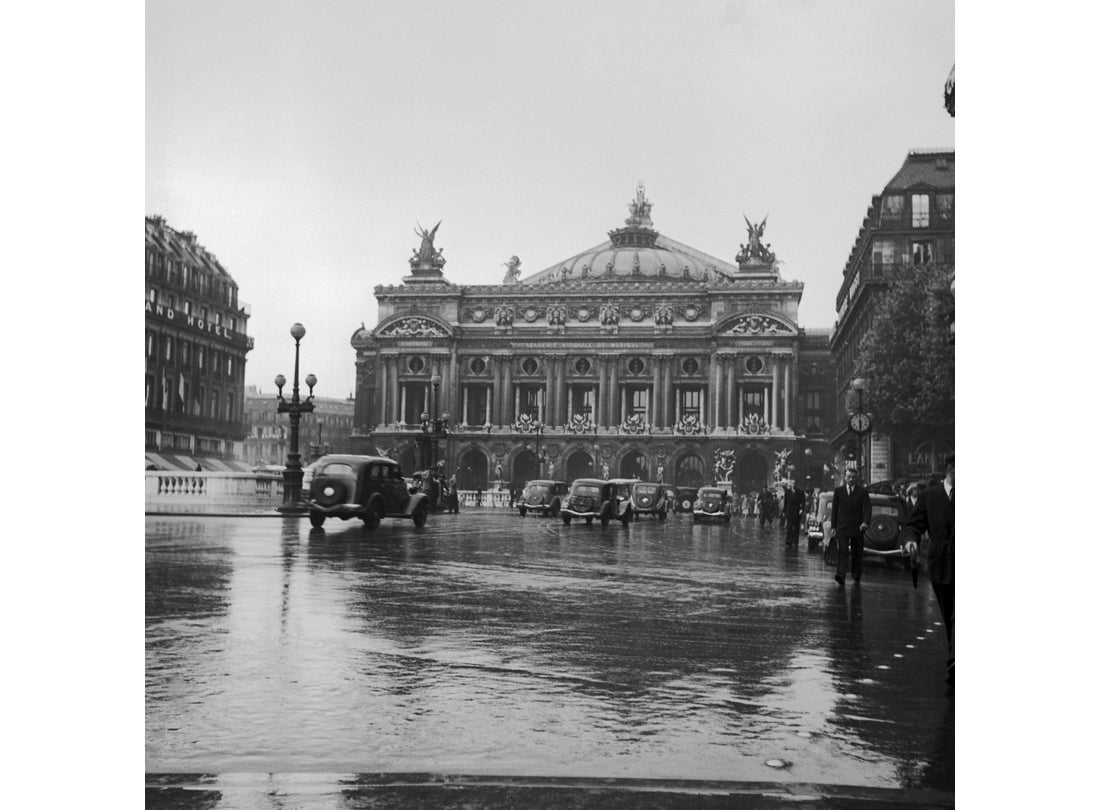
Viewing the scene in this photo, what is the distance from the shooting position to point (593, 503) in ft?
78.0

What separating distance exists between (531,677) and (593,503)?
1819 centimetres

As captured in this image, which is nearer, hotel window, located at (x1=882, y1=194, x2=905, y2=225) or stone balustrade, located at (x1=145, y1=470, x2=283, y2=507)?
hotel window, located at (x1=882, y1=194, x2=905, y2=225)

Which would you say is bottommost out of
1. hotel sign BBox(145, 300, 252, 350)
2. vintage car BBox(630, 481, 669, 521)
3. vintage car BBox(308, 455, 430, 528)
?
vintage car BBox(630, 481, 669, 521)

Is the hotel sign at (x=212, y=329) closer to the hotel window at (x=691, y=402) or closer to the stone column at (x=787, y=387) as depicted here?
the hotel window at (x=691, y=402)

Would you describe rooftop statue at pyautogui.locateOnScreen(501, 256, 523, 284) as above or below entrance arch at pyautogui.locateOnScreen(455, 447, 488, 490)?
above

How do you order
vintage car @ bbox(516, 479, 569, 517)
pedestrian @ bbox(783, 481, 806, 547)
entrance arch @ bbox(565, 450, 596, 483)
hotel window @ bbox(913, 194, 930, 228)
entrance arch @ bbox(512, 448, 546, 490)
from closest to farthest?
hotel window @ bbox(913, 194, 930, 228), pedestrian @ bbox(783, 481, 806, 547), entrance arch @ bbox(565, 450, 596, 483), entrance arch @ bbox(512, 448, 546, 490), vintage car @ bbox(516, 479, 569, 517)

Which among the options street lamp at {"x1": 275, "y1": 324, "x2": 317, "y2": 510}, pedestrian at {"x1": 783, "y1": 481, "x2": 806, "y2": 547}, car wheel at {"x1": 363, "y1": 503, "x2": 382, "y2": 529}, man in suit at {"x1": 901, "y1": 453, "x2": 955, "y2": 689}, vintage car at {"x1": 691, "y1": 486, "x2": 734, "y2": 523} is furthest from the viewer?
vintage car at {"x1": 691, "y1": 486, "x2": 734, "y2": 523}

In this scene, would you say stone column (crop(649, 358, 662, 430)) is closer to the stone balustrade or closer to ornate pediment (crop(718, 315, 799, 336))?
ornate pediment (crop(718, 315, 799, 336))

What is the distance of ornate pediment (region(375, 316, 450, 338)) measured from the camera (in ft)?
33.2

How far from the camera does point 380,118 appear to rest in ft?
28.3

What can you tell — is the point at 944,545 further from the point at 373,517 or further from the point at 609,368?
the point at 609,368

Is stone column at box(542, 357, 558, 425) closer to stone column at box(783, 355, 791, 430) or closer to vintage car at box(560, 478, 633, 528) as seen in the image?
vintage car at box(560, 478, 633, 528)

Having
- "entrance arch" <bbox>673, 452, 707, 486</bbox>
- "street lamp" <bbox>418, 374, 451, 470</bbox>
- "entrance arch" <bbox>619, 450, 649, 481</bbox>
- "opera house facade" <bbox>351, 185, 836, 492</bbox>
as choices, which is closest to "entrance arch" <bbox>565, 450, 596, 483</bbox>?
"opera house facade" <bbox>351, 185, 836, 492</bbox>

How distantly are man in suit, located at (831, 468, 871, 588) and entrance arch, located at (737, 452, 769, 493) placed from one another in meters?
4.86
